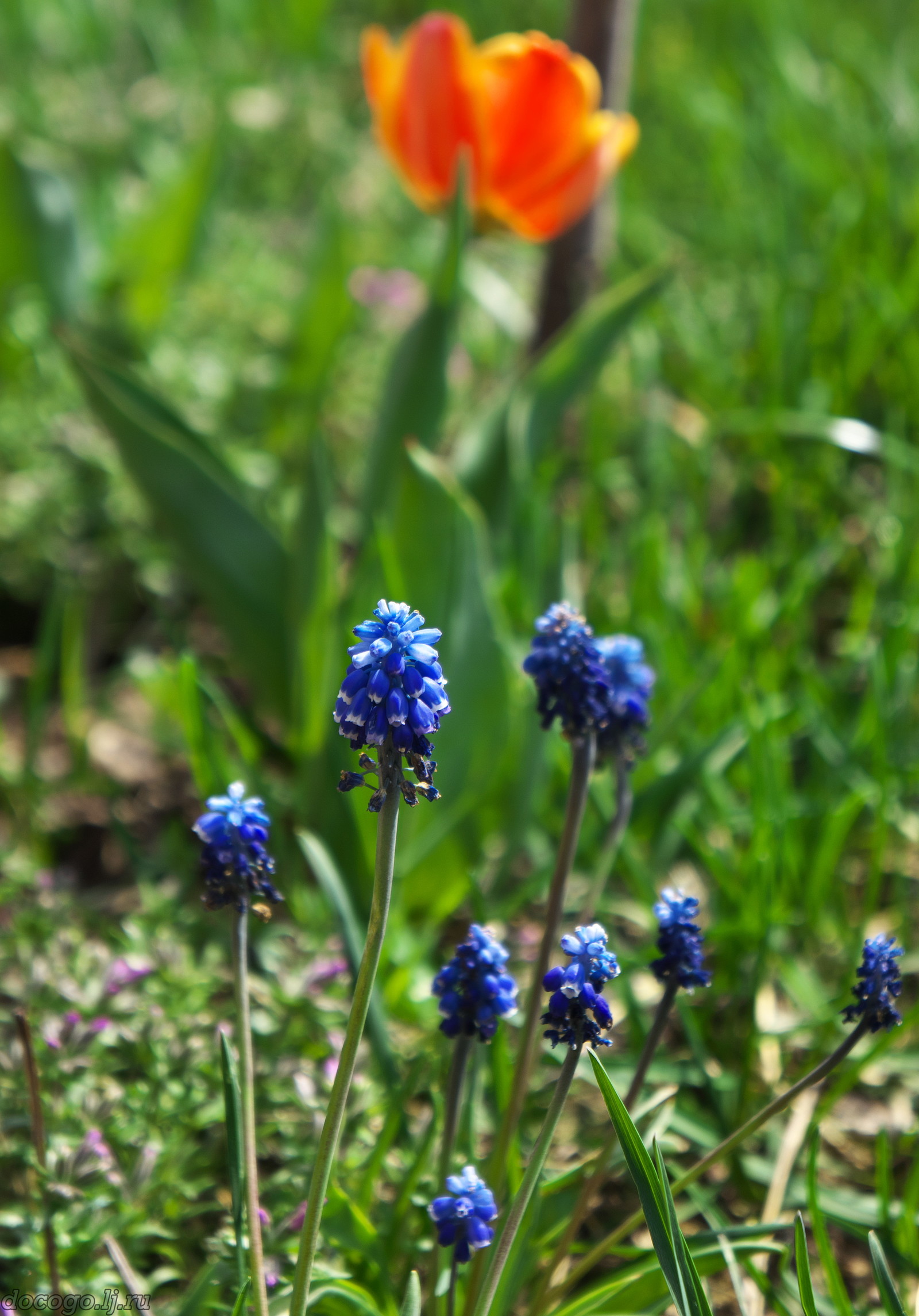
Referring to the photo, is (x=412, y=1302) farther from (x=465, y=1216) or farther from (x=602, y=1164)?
(x=602, y=1164)

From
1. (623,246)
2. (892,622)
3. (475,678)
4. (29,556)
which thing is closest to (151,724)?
(29,556)

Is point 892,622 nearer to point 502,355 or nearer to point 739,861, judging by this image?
point 739,861

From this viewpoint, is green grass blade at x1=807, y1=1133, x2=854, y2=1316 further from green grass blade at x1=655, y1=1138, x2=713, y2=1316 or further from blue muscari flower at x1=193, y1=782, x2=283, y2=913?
blue muscari flower at x1=193, y1=782, x2=283, y2=913

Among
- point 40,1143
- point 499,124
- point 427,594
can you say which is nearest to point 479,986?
Answer: point 40,1143

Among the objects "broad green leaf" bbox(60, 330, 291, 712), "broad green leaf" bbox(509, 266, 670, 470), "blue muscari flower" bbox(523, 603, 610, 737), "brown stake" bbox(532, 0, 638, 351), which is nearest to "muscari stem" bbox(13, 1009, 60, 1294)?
"blue muscari flower" bbox(523, 603, 610, 737)

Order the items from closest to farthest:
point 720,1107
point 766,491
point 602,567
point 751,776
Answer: point 720,1107, point 751,776, point 602,567, point 766,491

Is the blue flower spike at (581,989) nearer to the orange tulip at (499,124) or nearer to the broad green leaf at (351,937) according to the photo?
the broad green leaf at (351,937)
